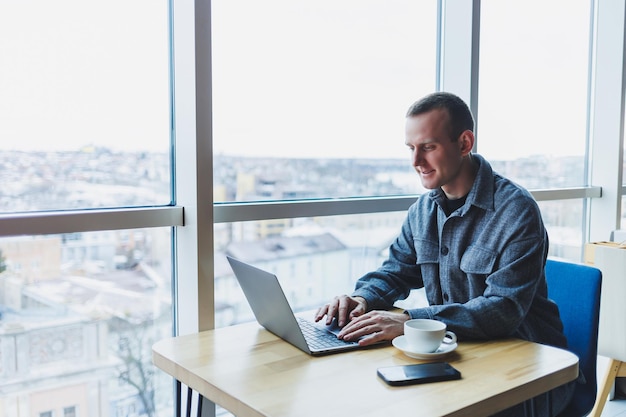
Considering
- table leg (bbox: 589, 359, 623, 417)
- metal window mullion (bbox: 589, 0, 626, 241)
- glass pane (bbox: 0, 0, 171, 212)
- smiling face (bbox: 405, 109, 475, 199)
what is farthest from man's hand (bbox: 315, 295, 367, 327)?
metal window mullion (bbox: 589, 0, 626, 241)

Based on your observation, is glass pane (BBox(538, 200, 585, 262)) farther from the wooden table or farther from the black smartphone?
the black smartphone

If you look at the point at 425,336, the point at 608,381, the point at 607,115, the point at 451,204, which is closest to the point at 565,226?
the point at 607,115

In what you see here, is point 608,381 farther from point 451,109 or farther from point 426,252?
point 451,109

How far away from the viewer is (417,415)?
1091 millimetres

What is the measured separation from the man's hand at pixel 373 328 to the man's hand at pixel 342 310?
0.28 ft

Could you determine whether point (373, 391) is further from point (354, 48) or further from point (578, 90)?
point (578, 90)

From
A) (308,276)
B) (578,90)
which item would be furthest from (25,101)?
(578,90)

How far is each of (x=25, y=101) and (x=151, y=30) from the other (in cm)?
47

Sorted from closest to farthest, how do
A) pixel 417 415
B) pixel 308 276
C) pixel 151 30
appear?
pixel 417 415, pixel 151 30, pixel 308 276

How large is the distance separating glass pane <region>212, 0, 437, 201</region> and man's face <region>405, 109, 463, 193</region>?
58 cm

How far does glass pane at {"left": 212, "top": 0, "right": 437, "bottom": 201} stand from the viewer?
2.06 metres

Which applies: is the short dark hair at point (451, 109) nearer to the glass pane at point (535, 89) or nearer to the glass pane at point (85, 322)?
the glass pane at point (85, 322)

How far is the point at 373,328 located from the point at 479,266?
38 cm

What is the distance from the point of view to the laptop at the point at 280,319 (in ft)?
4.69
